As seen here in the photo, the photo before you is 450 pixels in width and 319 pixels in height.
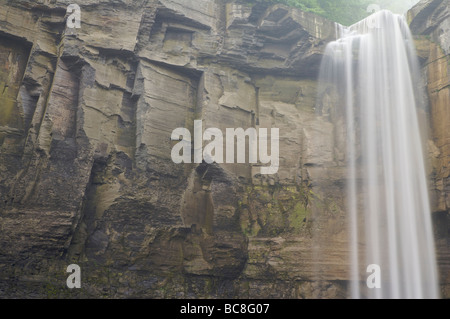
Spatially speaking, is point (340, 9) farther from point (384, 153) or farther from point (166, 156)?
point (166, 156)

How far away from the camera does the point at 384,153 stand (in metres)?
16.3

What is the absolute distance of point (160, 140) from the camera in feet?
51.4

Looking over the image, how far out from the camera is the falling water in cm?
1505

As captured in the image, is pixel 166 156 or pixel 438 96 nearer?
pixel 166 156

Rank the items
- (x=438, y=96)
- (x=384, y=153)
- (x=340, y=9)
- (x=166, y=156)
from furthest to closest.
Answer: (x=340, y=9) < (x=438, y=96) < (x=384, y=153) < (x=166, y=156)

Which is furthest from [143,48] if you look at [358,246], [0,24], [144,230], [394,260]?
[394,260]

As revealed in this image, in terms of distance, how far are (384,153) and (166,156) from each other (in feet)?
26.5

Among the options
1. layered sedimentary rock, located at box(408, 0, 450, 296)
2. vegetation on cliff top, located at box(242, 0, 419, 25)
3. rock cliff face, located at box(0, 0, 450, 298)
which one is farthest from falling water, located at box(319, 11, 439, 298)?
vegetation on cliff top, located at box(242, 0, 419, 25)

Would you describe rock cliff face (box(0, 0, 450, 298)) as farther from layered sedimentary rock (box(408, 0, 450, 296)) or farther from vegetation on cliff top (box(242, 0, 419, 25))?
vegetation on cliff top (box(242, 0, 419, 25))

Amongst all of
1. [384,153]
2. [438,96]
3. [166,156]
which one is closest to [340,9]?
[438,96]

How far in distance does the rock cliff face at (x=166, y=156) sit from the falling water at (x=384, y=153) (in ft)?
1.89

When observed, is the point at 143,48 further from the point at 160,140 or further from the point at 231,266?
the point at 231,266

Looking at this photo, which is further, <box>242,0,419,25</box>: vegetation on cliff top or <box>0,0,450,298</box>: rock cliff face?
<box>242,0,419,25</box>: vegetation on cliff top

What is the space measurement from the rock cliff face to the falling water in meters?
0.58
